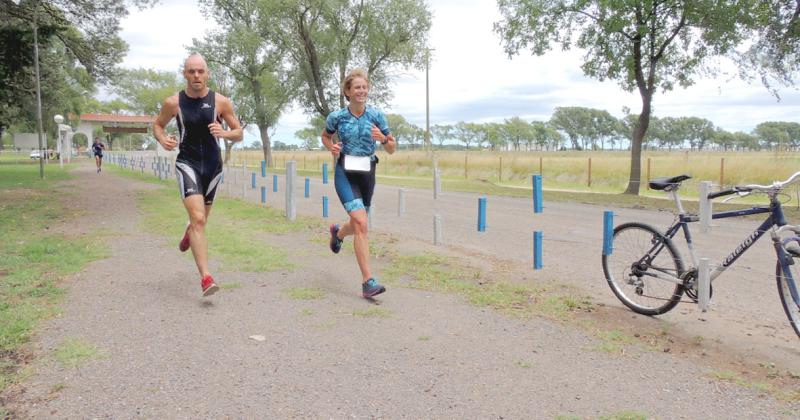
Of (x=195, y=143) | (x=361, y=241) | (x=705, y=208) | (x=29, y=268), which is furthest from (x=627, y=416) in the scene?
(x=29, y=268)

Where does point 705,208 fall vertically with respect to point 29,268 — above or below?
above

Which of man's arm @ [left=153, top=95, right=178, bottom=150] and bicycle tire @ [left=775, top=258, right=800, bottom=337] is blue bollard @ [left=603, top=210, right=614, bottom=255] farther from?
man's arm @ [left=153, top=95, right=178, bottom=150]

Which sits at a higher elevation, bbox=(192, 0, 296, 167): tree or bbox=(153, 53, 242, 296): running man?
bbox=(192, 0, 296, 167): tree

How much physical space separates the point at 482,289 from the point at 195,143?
2.91 meters

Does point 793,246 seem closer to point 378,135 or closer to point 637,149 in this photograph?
point 378,135

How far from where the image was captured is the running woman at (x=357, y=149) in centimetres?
509

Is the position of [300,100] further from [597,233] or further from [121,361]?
[121,361]

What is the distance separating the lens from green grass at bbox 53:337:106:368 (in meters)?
3.45

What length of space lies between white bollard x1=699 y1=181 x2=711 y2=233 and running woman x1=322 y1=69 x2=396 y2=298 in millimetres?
2557

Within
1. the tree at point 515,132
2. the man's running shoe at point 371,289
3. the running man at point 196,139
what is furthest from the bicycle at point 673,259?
the tree at point 515,132

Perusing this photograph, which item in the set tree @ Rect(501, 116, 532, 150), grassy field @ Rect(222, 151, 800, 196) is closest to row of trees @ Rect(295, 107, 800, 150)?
tree @ Rect(501, 116, 532, 150)

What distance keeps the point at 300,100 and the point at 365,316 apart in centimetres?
3277

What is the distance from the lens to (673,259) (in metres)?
4.46

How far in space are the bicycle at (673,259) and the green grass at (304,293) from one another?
8.35 feet
